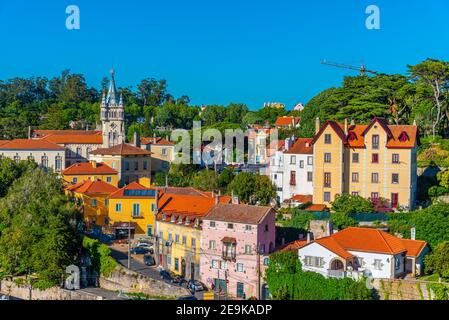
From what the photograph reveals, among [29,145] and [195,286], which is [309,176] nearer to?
[195,286]

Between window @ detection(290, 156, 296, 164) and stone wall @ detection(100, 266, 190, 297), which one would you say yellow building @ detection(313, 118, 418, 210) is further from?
stone wall @ detection(100, 266, 190, 297)

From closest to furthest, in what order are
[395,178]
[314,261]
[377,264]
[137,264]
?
[377,264]
[314,261]
[137,264]
[395,178]

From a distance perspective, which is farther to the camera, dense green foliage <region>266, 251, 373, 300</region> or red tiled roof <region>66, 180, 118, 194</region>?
red tiled roof <region>66, 180, 118, 194</region>

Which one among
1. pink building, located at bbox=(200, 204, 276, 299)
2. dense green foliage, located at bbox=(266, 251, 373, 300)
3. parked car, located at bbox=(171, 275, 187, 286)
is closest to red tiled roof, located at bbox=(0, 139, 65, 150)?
parked car, located at bbox=(171, 275, 187, 286)

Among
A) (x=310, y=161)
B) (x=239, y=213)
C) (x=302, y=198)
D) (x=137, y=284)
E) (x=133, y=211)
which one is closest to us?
(x=137, y=284)

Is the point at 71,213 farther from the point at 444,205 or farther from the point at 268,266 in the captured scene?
the point at 444,205

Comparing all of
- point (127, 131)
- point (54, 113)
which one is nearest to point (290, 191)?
point (127, 131)

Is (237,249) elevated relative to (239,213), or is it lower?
lower

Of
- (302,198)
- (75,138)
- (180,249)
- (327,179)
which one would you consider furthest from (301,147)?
(75,138)
